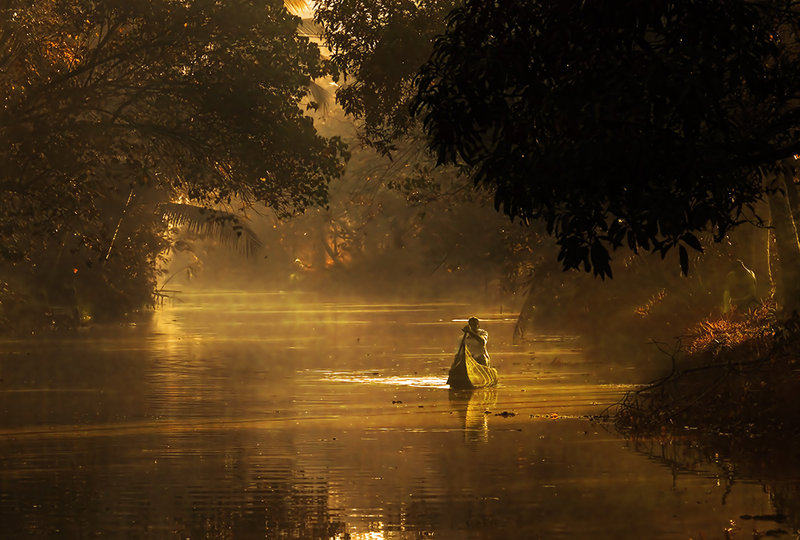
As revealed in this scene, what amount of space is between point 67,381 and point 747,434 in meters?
14.6

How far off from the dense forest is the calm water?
2.16m

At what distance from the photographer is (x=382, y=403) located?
21.5m

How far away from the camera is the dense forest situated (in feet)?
31.3

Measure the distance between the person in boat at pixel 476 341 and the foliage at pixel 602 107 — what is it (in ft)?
45.7

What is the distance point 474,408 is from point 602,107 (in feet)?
38.7

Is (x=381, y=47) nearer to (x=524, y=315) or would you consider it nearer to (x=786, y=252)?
(x=786, y=252)

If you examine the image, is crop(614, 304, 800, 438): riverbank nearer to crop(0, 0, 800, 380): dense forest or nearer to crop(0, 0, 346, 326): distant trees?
crop(0, 0, 800, 380): dense forest

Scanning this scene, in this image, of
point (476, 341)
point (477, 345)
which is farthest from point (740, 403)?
point (477, 345)

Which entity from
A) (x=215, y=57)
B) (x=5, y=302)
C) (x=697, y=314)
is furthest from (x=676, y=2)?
(x=5, y=302)

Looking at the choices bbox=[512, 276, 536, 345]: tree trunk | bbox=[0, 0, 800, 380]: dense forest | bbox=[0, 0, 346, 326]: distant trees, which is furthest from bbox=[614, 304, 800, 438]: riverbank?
bbox=[512, 276, 536, 345]: tree trunk

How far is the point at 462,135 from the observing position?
33.5 feet

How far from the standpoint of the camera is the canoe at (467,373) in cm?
2398

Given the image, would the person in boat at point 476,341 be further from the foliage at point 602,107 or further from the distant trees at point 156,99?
the foliage at point 602,107

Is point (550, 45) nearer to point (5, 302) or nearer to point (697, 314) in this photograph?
point (697, 314)
